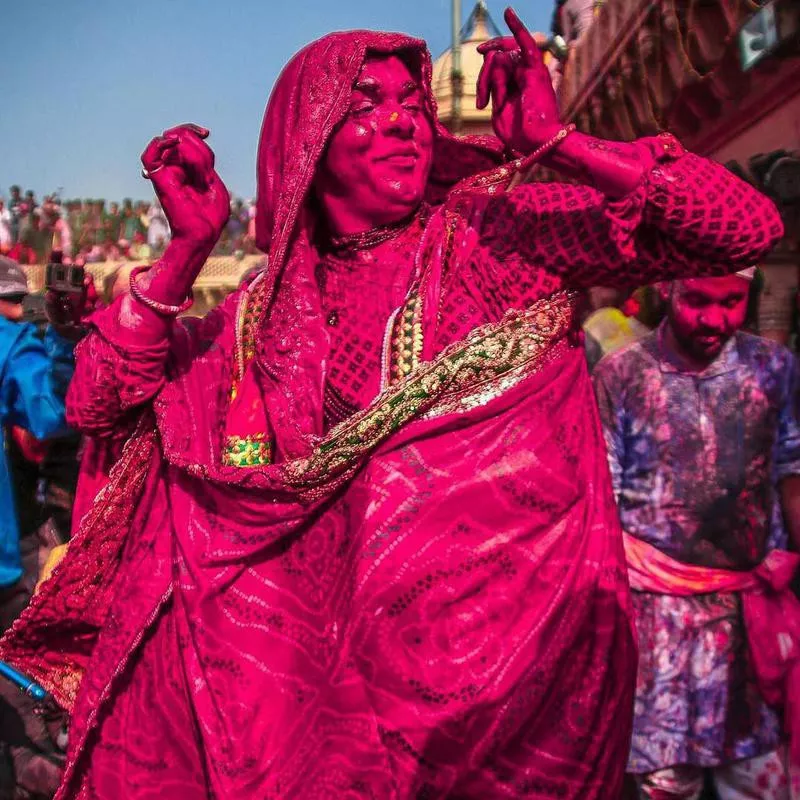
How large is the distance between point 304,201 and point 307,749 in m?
1.21

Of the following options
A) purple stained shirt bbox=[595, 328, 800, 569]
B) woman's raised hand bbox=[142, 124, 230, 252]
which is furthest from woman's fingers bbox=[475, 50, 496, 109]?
purple stained shirt bbox=[595, 328, 800, 569]

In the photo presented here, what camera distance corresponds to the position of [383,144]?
8.64ft

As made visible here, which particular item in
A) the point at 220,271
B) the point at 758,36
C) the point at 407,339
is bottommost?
the point at 220,271

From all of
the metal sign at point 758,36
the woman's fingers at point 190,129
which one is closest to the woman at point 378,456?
the woman's fingers at point 190,129

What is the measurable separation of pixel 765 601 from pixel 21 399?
3.14 metres

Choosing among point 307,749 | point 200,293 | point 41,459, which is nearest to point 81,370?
point 307,749

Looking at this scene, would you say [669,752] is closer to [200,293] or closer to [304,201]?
[304,201]

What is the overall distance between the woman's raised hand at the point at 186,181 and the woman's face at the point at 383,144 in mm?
294

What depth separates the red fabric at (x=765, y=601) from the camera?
14.1 feet

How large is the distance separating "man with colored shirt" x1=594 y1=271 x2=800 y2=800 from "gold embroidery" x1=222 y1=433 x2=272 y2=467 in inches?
86.4

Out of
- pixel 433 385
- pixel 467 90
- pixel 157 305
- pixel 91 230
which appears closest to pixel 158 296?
pixel 157 305

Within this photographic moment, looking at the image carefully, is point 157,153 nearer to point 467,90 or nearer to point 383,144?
point 383,144

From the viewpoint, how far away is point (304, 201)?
8.87 ft

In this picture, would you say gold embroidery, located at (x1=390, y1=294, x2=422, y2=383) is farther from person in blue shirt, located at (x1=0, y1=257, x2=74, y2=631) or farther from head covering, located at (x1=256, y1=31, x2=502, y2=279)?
person in blue shirt, located at (x1=0, y1=257, x2=74, y2=631)
